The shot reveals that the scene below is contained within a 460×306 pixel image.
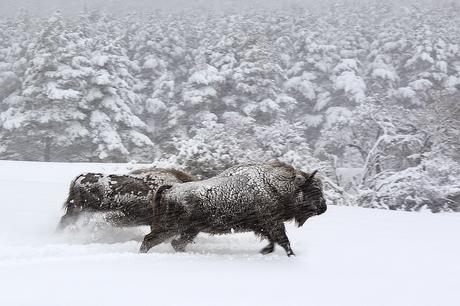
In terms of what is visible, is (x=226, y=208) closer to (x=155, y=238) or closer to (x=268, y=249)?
(x=268, y=249)

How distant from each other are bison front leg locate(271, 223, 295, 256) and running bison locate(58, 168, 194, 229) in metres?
2.37

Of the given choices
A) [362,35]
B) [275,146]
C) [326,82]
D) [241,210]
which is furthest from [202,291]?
[362,35]

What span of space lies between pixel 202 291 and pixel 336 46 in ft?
123

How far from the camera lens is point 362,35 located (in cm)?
4309

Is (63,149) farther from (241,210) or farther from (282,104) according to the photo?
(241,210)

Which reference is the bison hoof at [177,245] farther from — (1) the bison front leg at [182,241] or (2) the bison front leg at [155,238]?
(2) the bison front leg at [155,238]

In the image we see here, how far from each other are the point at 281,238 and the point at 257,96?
2570 cm

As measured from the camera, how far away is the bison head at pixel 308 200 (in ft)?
24.9

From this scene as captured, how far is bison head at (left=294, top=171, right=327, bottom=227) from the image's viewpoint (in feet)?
24.9

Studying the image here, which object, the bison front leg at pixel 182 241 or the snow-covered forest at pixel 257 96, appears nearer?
the bison front leg at pixel 182 241

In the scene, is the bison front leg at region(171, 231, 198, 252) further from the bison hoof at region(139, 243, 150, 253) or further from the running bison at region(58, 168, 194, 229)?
the running bison at region(58, 168, 194, 229)

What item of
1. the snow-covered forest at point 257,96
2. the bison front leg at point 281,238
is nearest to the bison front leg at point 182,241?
the bison front leg at point 281,238

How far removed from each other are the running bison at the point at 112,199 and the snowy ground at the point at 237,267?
352 millimetres

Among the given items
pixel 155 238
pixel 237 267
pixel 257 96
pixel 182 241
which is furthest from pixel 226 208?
pixel 257 96
